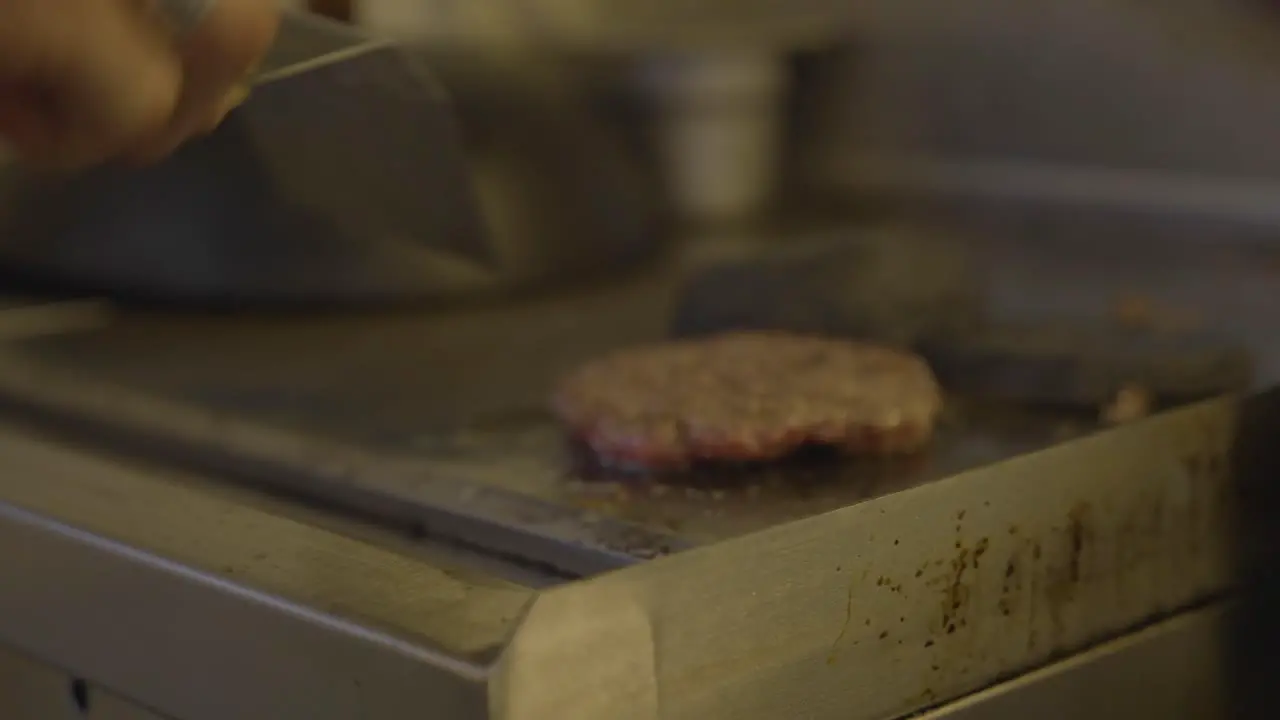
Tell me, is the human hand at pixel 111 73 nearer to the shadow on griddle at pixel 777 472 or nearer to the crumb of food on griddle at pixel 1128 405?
the shadow on griddle at pixel 777 472

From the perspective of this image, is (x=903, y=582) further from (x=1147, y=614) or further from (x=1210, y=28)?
(x=1210, y=28)

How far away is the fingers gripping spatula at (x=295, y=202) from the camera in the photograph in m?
0.65

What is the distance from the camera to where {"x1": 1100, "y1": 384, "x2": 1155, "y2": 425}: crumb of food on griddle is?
66cm

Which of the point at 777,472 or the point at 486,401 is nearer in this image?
the point at 777,472

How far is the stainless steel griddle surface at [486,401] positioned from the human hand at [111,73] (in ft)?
0.67

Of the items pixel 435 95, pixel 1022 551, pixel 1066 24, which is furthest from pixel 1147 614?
pixel 1066 24

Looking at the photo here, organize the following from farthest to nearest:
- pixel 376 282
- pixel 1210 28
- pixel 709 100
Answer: pixel 709 100, pixel 1210 28, pixel 376 282

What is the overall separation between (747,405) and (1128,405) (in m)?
0.18

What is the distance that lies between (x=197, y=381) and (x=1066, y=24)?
30.4 inches

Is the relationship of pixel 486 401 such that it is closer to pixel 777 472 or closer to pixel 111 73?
pixel 777 472

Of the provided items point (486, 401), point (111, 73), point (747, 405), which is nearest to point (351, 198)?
point (486, 401)

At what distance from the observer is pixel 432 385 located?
31.3 inches

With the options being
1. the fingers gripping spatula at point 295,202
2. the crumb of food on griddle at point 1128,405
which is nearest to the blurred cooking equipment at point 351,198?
the fingers gripping spatula at point 295,202

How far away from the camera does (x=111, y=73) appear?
38cm
